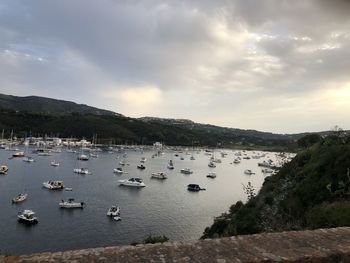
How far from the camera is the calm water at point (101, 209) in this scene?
43.9 meters

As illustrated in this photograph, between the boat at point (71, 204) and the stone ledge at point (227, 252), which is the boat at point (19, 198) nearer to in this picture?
the boat at point (71, 204)

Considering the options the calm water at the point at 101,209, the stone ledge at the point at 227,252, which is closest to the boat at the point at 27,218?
the calm water at the point at 101,209

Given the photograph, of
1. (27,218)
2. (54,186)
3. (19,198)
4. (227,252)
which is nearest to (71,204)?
(19,198)

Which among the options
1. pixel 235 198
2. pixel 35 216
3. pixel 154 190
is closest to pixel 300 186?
pixel 35 216

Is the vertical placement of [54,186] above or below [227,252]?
below

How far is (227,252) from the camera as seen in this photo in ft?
17.9

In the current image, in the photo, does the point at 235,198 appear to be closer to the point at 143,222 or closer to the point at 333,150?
the point at 143,222

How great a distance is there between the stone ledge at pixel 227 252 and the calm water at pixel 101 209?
36.7 meters

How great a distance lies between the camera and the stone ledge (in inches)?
199

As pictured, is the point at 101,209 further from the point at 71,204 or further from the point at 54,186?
the point at 54,186

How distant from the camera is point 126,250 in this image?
5.34 metres

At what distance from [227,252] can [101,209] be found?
56192 millimetres

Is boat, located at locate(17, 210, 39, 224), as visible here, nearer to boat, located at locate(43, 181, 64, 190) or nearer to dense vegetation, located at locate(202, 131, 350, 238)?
boat, located at locate(43, 181, 64, 190)

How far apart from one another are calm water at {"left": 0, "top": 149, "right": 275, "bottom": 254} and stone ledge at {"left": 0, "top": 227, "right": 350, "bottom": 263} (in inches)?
1444
